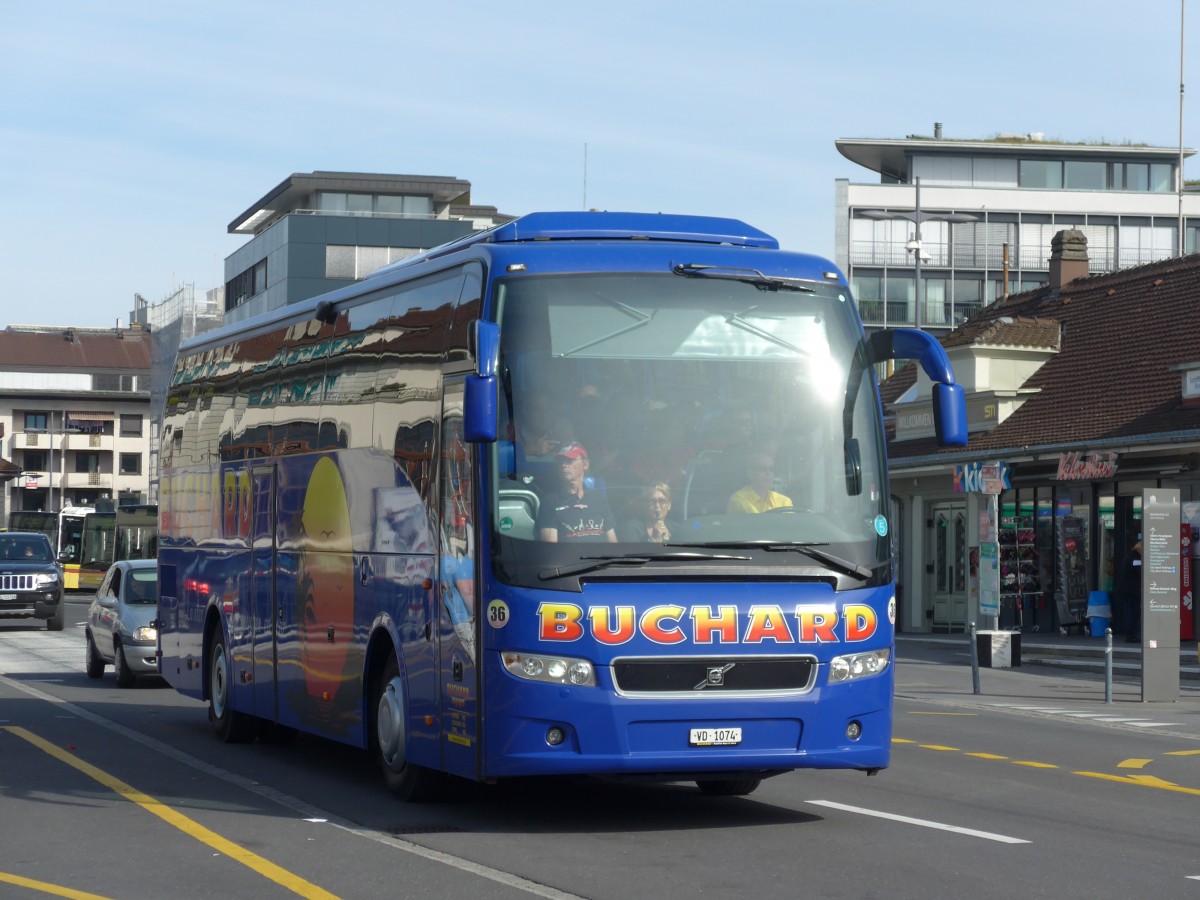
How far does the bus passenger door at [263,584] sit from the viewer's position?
1488cm

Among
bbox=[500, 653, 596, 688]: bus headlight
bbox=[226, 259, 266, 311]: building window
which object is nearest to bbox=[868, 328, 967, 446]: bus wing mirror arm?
bbox=[500, 653, 596, 688]: bus headlight

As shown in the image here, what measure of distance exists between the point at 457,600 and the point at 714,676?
59.4 inches

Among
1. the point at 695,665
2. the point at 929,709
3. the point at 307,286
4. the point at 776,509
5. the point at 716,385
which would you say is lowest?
the point at 929,709

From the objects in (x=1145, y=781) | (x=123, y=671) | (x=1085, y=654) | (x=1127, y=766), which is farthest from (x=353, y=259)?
(x=1145, y=781)

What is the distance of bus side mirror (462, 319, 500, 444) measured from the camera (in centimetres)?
983

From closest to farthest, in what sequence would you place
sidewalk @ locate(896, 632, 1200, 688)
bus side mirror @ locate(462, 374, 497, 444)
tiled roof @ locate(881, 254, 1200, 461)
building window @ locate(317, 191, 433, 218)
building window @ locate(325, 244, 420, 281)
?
bus side mirror @ locate(462, 374, 497, 444), sidewalk @ locate(896, 632, 1200, 688), tiled roof @ locate(881, 254, 1200, 461), building window @ locate(325, 244, 420, 281), building window @ locate(317, 191, 433, 218)

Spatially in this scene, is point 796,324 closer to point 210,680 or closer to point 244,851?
point 244,851

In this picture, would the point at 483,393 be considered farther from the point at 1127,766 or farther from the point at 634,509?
the point at 1127,766

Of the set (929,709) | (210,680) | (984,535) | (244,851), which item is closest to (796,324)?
(244,851)

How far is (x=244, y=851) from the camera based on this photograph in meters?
9.91

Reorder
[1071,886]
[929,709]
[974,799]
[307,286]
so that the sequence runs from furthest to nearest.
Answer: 1. [307,286]
2. [929,709]
3. [974,799]
4. [1071,886]

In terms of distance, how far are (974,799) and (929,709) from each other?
930 centimetres

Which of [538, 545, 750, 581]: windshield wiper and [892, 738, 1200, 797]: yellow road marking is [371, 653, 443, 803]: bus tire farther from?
[892, 738, 1200, 797]: yellow road marking

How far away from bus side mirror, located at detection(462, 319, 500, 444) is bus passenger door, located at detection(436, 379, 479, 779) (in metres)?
0.63
